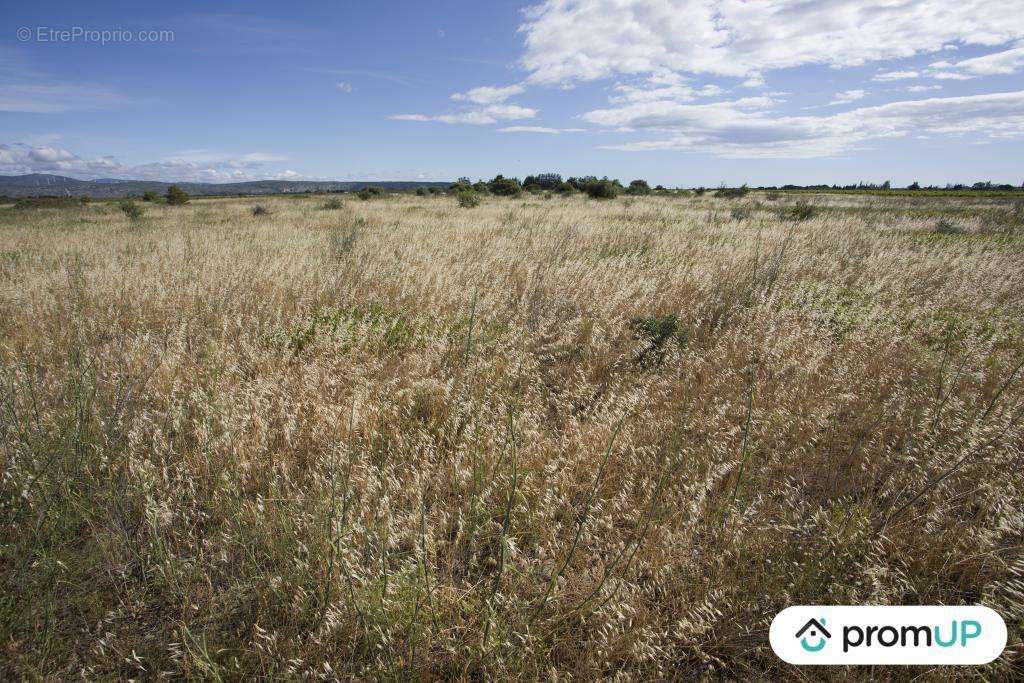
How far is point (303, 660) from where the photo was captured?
5.18 ft

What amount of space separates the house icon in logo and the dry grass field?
0.28 ft

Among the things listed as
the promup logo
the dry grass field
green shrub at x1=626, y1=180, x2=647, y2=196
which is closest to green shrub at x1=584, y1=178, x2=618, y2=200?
green shrub at x1=626, y1=180, x2=647, y2=196

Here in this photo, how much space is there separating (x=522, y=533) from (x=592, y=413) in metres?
1.26

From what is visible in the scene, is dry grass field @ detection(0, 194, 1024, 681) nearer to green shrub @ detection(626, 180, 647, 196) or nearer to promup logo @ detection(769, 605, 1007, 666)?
promup logo @ detection(769, 605, 1007, 666)

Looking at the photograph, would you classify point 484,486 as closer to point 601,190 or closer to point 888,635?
point 888,635

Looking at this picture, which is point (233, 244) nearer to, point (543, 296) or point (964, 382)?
point (543, 296)

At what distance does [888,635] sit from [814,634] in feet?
1.10

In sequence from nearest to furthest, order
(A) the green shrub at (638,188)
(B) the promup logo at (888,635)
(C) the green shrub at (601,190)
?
(B) the promup logo at (888,635), (C) the green shrub at (601,190), (A) the green shrub at (638,188)

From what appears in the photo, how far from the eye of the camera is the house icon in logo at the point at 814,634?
1.64 meters

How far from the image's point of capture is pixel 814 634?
5.55 ft

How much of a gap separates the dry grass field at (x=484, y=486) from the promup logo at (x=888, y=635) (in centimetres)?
6

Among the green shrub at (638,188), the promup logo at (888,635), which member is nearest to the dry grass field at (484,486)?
the promup logo at (888,635)

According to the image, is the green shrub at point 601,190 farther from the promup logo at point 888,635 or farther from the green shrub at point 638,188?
the promup logo at point 888,635

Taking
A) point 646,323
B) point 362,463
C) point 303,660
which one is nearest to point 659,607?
point 303,660
